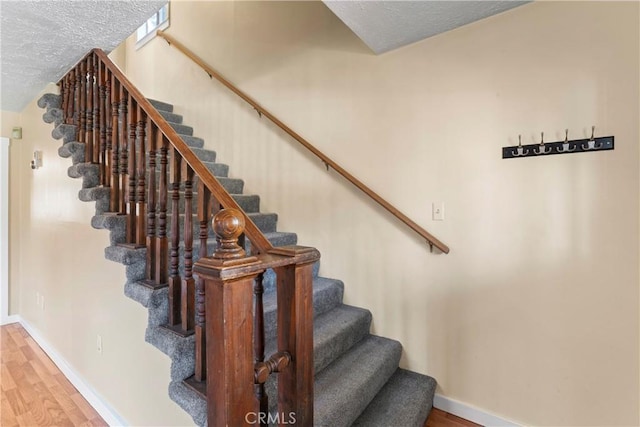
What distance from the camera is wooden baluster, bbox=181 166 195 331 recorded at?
4.36ft

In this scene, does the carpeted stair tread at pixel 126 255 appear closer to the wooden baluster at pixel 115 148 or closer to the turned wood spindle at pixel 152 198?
the turned wood spindle at pixel 152 198

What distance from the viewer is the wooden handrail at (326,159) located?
6.37ft

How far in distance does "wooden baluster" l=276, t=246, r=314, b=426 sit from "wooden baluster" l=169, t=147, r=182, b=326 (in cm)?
68

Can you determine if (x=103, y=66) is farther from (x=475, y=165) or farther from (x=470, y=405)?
(x=470, y=405)

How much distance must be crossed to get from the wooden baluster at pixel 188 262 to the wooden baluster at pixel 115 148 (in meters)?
0.70

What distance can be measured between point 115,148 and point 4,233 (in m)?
2.87

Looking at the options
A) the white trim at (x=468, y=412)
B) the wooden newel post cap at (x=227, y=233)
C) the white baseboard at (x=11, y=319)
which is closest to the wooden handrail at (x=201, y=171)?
the wooden newel post cap at (x=227, y=233)

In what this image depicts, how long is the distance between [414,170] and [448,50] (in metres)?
0.74

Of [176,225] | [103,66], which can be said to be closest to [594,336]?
[176,225]

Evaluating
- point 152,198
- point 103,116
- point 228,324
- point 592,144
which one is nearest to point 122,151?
point 103,116

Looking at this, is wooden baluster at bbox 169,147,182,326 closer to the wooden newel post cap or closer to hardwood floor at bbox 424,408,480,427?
the wooden newel post cap

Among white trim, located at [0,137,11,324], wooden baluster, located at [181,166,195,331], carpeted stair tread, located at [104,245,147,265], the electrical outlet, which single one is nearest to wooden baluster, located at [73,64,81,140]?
carpeted stair tread, located at [104,245,147,265]

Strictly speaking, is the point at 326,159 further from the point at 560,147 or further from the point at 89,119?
the point at 89,119

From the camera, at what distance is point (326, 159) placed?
7.66 ft
